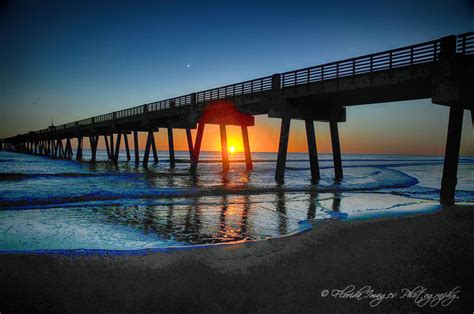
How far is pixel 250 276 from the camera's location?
407 cm

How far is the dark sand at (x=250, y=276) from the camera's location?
3301mm

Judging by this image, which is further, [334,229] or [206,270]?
[334,229]

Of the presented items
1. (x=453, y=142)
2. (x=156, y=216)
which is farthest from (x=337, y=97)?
(x=156, y=216)

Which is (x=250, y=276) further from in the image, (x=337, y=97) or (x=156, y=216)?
(x=337, y=97)

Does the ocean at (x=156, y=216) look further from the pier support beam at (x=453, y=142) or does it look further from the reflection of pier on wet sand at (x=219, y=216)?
the pier support beam at (x=453, y=142)

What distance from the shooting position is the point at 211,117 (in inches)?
959

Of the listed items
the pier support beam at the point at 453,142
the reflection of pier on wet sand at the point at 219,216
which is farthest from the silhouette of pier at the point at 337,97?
the reflection of pier on wet sand at the point at 219,216

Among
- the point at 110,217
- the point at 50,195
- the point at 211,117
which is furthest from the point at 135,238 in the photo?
the point at 211,117

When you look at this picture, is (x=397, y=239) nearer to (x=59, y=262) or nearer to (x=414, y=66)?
(x=59, y=262)

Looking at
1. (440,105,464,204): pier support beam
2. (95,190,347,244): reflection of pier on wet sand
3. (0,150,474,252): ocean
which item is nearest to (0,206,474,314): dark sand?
(0,150,474,252): ocean

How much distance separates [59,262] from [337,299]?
4155 millimetres

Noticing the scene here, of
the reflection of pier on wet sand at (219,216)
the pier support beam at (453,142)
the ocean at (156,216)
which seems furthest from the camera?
the pier support beam at (453,142)

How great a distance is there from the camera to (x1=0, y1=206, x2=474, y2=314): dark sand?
10.8 feet

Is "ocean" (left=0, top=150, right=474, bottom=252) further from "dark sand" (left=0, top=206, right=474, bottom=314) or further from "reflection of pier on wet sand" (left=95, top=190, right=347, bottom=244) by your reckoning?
"dark sand" (left=0, top=206, right=474, bottom=314)
